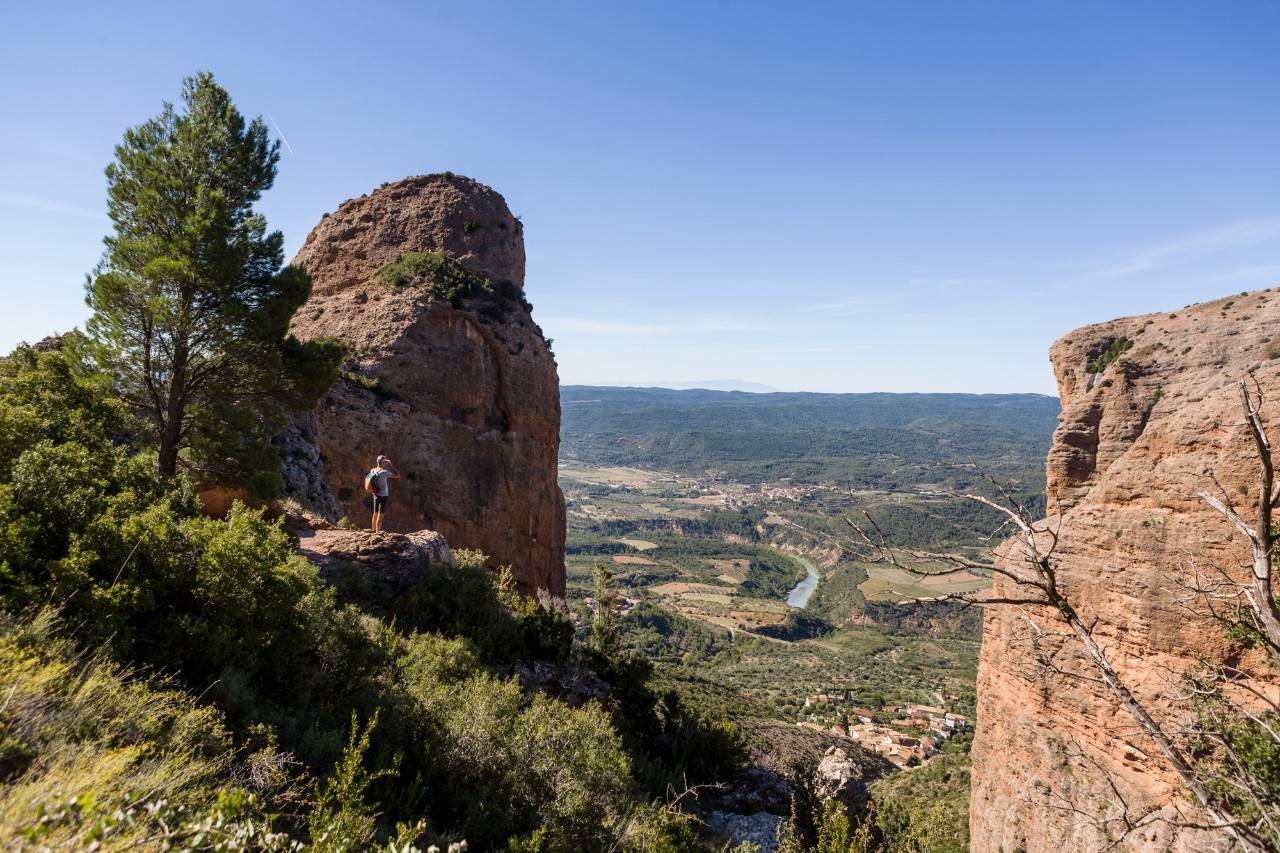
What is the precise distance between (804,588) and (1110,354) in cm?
10353

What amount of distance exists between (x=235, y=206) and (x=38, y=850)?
11352 millimetres

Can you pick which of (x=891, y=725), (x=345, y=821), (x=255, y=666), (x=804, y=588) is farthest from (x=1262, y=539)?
(x=804, y=588)

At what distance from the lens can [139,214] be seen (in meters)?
9.98

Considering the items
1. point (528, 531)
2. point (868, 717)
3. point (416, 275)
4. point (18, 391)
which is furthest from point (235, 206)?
point (868, 717)

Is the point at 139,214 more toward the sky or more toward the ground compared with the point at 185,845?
more toward the sky

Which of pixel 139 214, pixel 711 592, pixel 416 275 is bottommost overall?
pixel 711 592

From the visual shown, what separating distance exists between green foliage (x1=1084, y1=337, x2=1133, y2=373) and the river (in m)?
83.1

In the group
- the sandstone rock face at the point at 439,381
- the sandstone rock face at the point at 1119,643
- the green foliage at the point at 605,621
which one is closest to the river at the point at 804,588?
the sandstone rock face at the point at 439,381

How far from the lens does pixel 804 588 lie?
12412 cm

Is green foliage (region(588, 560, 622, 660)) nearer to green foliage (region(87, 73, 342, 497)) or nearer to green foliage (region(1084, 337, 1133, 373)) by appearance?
green foliage (region(87, 73, 342, 497))

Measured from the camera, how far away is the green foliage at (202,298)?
32.5 ft

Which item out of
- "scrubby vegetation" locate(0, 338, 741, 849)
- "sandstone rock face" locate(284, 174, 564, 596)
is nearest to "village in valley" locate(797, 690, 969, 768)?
"sandstone rock face" locate(284, 174, 564, 596)

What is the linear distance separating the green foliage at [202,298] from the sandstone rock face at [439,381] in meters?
6.24

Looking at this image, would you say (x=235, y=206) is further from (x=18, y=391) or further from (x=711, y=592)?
(x=711, y=592)
